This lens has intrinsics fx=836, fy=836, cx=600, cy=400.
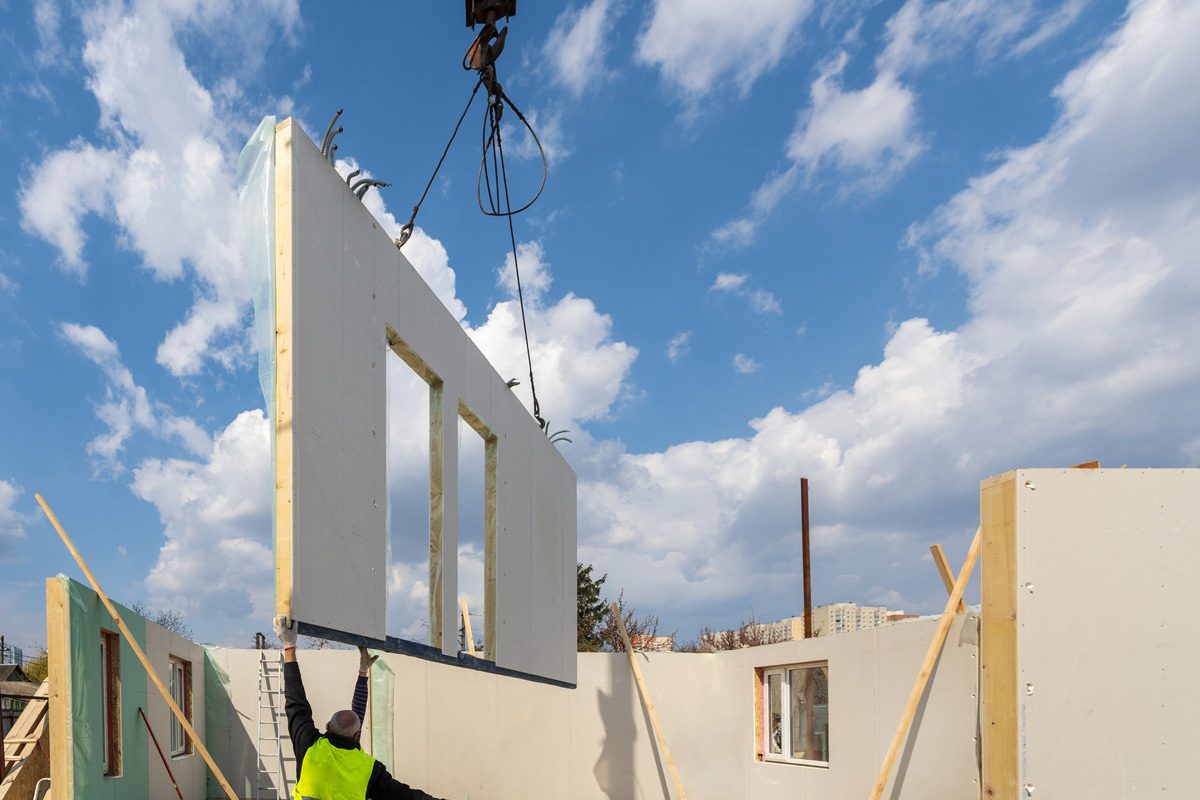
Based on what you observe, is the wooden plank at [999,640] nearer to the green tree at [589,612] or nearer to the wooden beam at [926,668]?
the wooden beam at [926,668]

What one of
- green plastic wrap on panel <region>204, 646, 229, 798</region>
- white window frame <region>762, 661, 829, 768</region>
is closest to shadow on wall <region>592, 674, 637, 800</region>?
white window frame <region>762, 661, 829, 768</region>

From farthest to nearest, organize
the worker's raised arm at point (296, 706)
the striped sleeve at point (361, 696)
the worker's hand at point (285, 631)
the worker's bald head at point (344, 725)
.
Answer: the striped sleeve at point (361, 696) → the worker's bald head at point (344, 725) → the worker's raised arm at point (296, 706) → the worker's hand at point (285, 631)

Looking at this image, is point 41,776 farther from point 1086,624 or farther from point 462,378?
point 1086,624

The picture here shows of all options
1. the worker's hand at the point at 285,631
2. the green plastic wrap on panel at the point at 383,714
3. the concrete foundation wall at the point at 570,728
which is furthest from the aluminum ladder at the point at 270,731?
the worker's hand at the point at 285,631

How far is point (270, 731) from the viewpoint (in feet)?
37.9

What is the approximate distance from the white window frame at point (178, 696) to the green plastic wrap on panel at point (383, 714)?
87.0 inches

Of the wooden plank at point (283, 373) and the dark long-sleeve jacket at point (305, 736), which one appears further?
the dark long-sleeve jacket at point (305, 736)

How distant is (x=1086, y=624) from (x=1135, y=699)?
47 cm

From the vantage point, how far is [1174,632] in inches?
192

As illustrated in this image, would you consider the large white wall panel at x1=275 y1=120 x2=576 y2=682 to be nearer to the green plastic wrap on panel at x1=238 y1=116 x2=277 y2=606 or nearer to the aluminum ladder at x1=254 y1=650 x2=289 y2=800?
the green plastic wrap on panel at x1=238 y1=116 x2=277 y2=606

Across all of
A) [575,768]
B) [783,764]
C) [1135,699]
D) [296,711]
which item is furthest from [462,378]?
[575,768]

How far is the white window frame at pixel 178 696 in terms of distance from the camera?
9781mm

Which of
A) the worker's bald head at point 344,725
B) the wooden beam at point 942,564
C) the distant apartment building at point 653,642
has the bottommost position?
the distant apartment building at point 653,642

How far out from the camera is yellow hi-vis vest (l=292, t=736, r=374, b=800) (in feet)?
12.4
